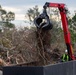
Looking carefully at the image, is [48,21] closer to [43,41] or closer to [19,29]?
[43,41]

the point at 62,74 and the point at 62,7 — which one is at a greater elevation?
the point at 62,7

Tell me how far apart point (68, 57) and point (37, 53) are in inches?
100.0

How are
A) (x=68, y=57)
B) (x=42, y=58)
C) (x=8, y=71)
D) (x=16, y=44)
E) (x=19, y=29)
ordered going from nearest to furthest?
(x=8, y=71) < (x=42, y=58) < (x=68, y=57) < (x=19, y=29) < (x=16, y=44)

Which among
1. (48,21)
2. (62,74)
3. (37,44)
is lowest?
(62,74)

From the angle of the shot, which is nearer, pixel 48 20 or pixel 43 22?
pixel 48 20

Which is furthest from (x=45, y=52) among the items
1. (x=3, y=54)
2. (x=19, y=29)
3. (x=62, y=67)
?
(x=3, y=54)

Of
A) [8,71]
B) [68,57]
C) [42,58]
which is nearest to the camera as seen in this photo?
[8,71]

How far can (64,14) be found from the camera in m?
16.6

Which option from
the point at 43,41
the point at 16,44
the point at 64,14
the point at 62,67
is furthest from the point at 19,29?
the point at 62,67

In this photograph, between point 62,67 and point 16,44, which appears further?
point 16,44

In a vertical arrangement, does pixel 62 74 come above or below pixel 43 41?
below

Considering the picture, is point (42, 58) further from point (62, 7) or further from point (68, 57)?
point (62, 7)

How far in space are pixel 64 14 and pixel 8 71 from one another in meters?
6.59

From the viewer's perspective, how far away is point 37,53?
14039 millimetres
